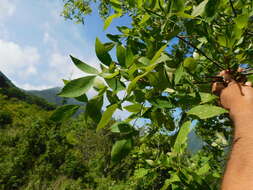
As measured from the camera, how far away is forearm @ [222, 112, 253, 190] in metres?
0.51

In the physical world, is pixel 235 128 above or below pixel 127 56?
below

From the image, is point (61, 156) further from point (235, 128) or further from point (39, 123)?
point (235, 128)

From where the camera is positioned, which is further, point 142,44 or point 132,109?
point 142,44

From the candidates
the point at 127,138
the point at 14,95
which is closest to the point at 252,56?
the point at 127,138

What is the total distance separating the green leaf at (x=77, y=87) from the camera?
18.5 inches

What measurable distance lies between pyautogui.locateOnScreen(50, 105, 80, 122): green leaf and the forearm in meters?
0.43

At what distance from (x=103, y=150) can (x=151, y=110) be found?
12.8 meters

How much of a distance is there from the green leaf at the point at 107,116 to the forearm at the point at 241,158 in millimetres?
340

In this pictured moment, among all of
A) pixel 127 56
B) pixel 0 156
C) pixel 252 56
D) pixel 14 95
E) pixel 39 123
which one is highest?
pixel 14 95

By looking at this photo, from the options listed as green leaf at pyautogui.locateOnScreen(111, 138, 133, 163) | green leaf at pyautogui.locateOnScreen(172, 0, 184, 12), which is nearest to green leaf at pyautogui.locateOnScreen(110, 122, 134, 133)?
green leaf at pyautogui.locateOnScreen(111, 138, 133, 163)

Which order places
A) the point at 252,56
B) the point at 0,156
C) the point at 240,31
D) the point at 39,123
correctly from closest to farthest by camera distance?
the point at 240,31
the point at 252,56
the point at 0,156
the point at 39,123

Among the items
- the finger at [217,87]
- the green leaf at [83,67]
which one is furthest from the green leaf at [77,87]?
the finger at [217,87]

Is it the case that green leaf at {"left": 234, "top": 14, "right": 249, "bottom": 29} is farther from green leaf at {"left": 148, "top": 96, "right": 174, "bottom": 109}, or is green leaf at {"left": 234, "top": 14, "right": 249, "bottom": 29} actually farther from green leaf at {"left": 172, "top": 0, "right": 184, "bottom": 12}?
green leaf at {"left": 148, "top": 96, "right": 174, "bottom": 109}

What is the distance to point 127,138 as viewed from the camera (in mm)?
584
